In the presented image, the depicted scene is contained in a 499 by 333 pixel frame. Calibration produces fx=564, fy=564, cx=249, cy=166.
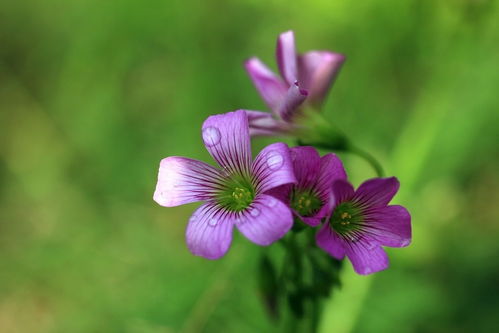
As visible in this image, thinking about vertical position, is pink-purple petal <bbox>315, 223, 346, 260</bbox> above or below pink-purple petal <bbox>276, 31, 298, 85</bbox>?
below

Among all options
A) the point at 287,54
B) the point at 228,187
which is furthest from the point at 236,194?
the point at 287,54

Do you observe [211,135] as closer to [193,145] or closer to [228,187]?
[228,187]

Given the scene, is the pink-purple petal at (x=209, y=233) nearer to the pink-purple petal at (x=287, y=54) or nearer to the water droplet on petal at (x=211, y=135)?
the water droplet on petal at (x=211, y=135)

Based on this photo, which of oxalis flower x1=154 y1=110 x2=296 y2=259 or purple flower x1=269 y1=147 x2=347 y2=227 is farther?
purple flower x1=269 y1=147 x2=347 y2=227

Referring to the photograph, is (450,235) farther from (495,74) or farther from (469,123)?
(495,74)

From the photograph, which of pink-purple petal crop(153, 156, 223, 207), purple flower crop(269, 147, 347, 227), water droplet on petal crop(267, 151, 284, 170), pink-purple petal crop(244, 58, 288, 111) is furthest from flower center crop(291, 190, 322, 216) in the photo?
pink-purple petal crop(244, 58, 288, 111)

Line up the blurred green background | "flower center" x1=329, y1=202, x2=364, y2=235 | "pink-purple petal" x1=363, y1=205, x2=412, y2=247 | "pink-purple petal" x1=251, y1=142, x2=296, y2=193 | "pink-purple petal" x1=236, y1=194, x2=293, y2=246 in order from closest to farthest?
"pink-purple petal" x1=236, y1=194, x2=293, y2=246 → "pink-purple petal" x1=251, y1=142, x2=296, y2=193 → "pink-purple petal" x1=363, y1=205, x2=412, y2=247 → "flower center" x1=329, y1=202, x2=364, y2=235 → the blurred green background

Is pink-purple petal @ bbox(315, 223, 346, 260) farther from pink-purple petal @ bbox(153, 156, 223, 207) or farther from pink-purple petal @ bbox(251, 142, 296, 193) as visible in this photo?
pink-purple petal @ bbox(153, 156, 223, 207)
